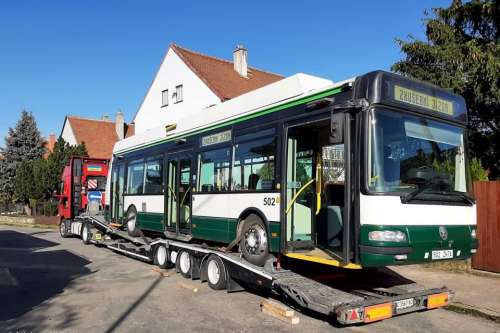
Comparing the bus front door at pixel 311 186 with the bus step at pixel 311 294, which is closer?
the bus step at pixel 311 294

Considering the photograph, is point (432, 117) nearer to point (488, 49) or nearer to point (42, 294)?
point (488, 49)

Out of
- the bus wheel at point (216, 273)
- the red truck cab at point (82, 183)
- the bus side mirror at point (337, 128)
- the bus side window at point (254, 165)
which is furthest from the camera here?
the red truck cab at point (82, 183)

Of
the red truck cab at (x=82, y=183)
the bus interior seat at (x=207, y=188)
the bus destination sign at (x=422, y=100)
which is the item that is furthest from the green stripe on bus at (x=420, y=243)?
the red truck cab at (x=82, y=183)

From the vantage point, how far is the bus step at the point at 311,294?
622cm

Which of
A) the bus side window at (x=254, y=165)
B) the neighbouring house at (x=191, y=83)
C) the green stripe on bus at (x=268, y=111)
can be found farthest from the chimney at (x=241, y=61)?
the bus side window at (x=254, y=165)

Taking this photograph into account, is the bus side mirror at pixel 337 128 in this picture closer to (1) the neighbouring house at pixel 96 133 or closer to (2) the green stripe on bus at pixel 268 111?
(2) the green stripe on bus at pixel 268 111

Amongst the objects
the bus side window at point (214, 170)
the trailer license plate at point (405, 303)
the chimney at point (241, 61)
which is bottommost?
the trailer license plate at point (405, 303)

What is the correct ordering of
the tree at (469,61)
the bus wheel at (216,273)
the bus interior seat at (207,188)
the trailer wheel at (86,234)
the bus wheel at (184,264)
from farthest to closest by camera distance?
1. the trailer wheel at (86,234)
2. the tree at (469,61)
3. the bus wheel at (184,264)
4. the bus interior seat at (207,188)
5. the bus wheel at (216,273)

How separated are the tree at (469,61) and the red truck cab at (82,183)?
1252cm

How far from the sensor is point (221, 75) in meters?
29.2

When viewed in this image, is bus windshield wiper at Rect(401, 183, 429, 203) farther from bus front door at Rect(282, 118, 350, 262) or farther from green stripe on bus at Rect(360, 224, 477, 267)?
bus front door at Rect(282, 118, 350, 262)

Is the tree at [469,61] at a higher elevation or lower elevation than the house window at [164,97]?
lower

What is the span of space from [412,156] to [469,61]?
706 cm

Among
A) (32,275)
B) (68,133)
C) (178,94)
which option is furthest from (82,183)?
(68,133)
